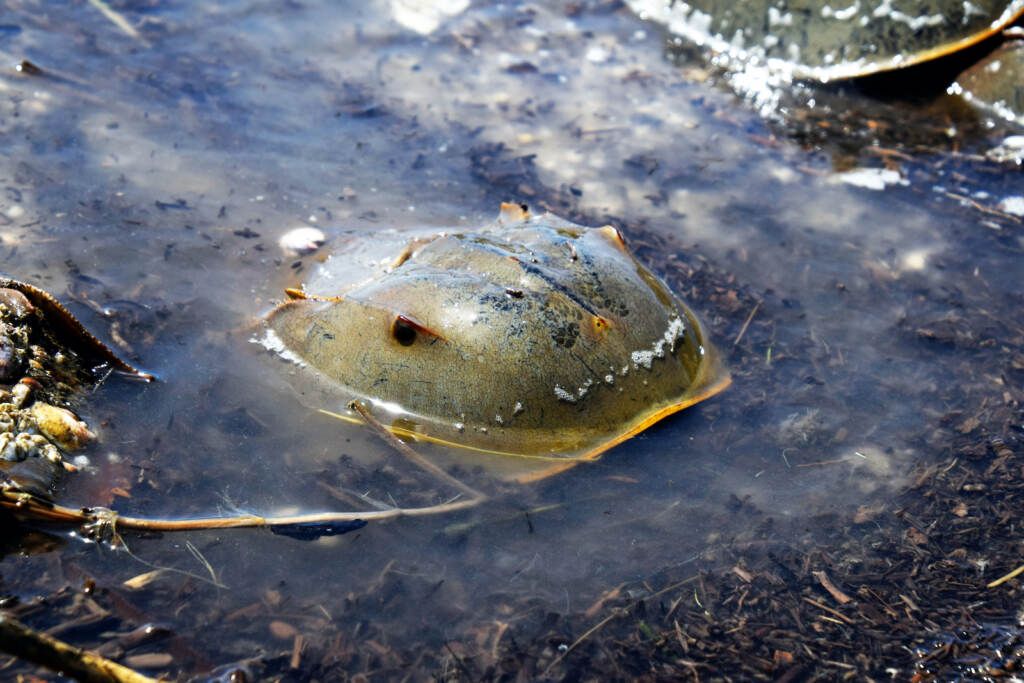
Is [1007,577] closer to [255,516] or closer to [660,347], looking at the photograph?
[660,347]

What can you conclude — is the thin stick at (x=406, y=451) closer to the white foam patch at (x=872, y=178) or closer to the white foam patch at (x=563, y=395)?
the white foam patch at (x=563, y=395)

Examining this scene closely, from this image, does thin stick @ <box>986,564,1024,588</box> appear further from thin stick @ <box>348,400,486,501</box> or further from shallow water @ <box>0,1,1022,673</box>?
→ thin stick @ <box>348,400,486,501</box>

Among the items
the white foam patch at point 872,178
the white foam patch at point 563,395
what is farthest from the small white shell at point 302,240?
the white foam patch at point 872,178

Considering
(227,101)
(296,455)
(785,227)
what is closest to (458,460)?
(296,455)

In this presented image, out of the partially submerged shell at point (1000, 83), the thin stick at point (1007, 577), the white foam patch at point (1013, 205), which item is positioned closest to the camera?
the thin stick at point (1007, 577)

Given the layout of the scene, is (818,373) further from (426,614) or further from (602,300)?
(426,614)

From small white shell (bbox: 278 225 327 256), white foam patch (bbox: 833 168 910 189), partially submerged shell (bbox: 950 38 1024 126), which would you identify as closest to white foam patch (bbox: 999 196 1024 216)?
white foam patch (bbox: 833 168 910 189)
